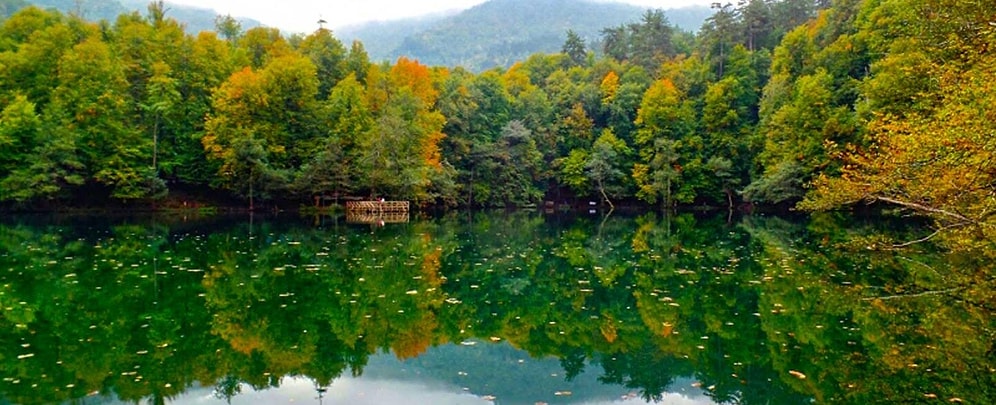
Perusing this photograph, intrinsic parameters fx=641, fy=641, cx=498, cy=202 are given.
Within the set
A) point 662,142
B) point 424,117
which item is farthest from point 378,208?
point 662,142

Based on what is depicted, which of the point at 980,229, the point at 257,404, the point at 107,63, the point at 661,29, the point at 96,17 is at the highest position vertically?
the point at 96,17

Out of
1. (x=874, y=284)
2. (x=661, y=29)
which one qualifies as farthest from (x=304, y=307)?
(x=661, y=29)

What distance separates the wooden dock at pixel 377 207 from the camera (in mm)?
50906

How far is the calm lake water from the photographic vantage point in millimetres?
8531

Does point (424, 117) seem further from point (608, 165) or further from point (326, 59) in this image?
point (608, 165)

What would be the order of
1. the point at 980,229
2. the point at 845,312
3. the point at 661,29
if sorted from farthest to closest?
the point at 661,29 < the point at 980,229 < the point at 845,312

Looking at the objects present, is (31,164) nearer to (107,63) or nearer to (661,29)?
(107,63)

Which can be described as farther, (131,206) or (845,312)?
(131,206)

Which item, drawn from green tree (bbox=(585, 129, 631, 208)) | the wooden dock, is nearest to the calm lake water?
the wooden dock

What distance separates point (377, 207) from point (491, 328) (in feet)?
133

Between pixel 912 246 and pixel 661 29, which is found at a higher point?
pixel 661 29

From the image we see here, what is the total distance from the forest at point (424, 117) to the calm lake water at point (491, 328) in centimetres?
1623

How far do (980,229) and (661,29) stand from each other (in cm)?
8113

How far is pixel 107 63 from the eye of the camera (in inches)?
1948
